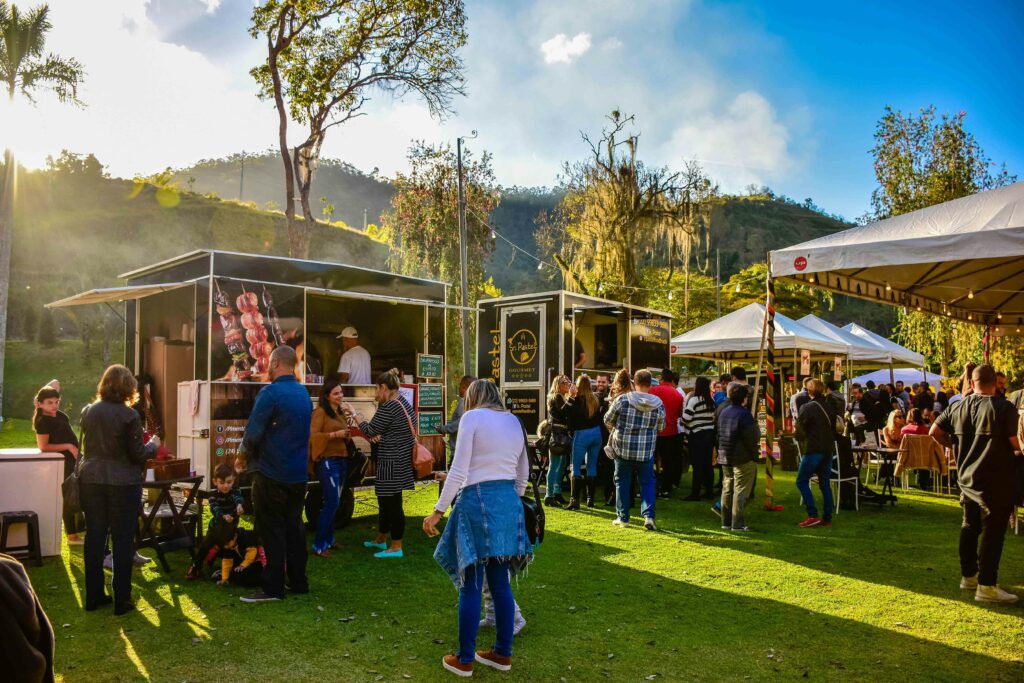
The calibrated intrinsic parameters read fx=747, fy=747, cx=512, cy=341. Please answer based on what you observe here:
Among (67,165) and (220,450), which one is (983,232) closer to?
(220,450)

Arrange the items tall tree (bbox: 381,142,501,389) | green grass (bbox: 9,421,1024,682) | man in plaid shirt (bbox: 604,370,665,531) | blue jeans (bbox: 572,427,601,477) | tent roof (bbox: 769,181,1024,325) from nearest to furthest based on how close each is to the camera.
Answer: green grass (bbox: 9,421,1024,682)
tent roof (bbox: 769,181,1024,325)
man in plaid shirt (bbox: 604,370,665,531)
blue jeans (bbox: 572,427,601,477)
tall tree (bbox: 381,142,501,389)

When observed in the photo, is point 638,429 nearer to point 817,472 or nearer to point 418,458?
point 817,472

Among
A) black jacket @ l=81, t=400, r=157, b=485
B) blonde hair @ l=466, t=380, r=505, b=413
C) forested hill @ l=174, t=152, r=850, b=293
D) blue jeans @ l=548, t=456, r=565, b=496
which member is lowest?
blue jeans @ l=548, t=456, r=565, b=496

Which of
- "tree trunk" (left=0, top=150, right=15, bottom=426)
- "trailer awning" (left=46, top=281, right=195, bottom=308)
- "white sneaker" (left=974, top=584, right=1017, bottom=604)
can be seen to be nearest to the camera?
"white sneaker" (left=974, top=584, right=1017, bottom=604)

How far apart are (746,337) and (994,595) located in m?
9.97

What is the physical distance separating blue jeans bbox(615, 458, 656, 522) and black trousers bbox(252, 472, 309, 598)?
375 cm

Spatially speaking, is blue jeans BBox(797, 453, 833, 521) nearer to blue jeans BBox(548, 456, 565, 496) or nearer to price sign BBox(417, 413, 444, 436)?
blue jeans BBox(548, 456, 565, 496)

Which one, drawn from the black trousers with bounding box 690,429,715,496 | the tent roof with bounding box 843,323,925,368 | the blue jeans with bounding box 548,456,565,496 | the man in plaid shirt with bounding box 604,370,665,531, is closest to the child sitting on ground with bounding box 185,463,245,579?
the man in plaid shirt with bounding box 604,370,665,531

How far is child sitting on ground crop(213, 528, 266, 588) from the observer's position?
587 cm

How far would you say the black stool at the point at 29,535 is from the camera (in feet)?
21.1

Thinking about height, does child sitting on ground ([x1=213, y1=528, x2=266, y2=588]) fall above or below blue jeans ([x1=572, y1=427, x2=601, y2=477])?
below

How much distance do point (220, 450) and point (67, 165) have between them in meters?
52.2

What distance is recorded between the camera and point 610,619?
5172mm

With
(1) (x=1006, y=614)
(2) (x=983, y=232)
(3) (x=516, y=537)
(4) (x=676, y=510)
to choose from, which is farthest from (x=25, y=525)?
(2) (x=983, y=232)
